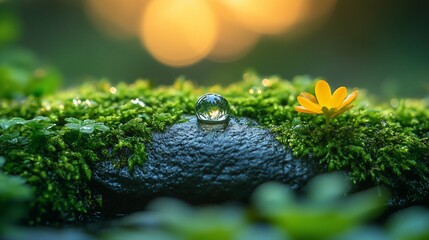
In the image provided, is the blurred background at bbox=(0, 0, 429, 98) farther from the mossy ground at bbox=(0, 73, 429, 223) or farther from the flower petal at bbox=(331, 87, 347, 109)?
the flower petal at bbox=(331, 87, 347, 109)

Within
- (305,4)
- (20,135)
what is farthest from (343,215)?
(305,4)

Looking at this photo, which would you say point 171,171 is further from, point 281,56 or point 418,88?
point 281,56

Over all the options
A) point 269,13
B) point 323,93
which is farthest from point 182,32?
point 323,93

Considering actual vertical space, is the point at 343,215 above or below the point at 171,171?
below

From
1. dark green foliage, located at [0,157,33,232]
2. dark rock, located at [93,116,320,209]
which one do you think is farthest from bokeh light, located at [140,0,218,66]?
dark green foliage, located at [0,157,33,232]

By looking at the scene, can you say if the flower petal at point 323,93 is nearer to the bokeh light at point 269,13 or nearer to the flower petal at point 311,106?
the flower petal at point 311,106
